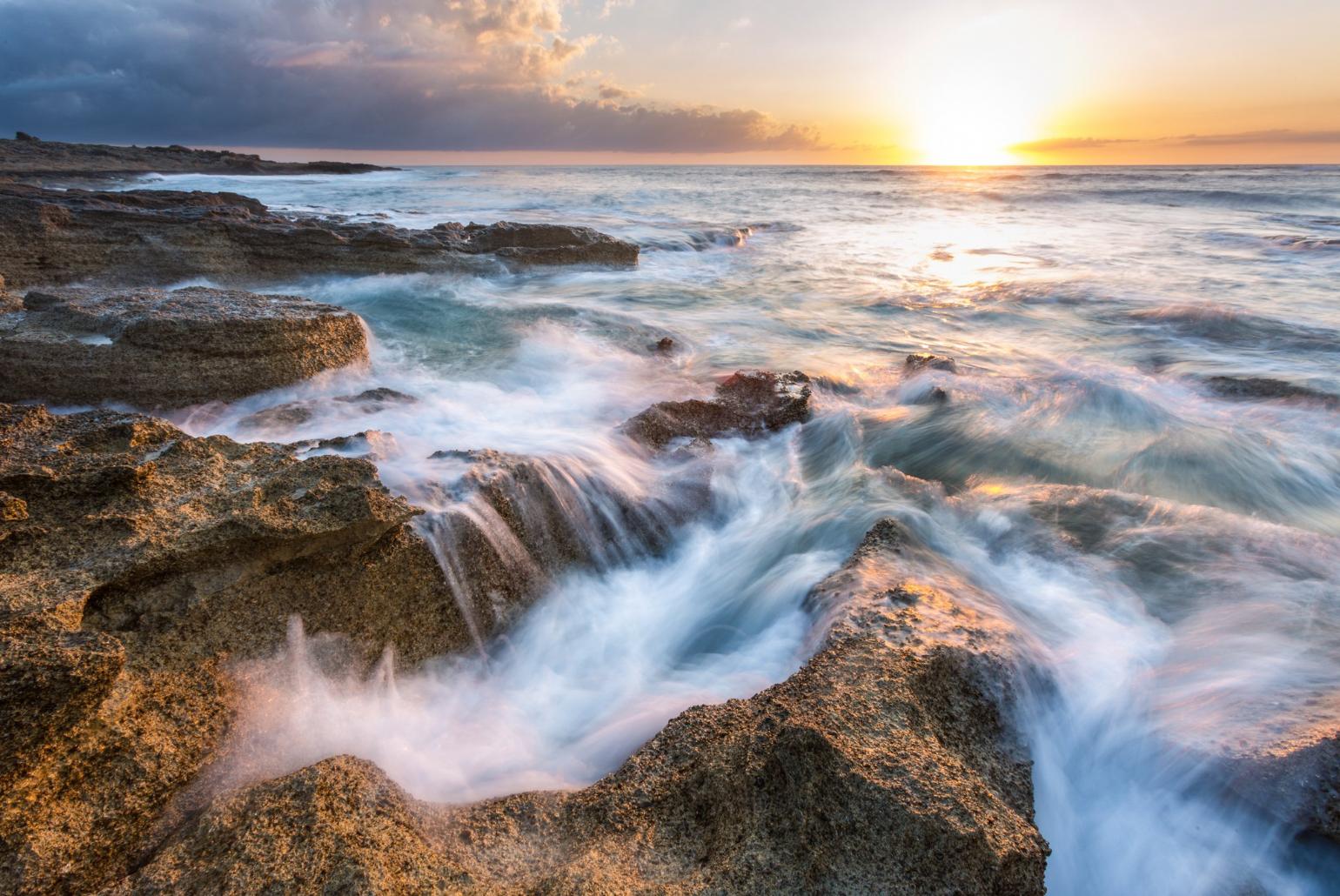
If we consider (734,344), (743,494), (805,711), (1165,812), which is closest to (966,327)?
(734,344)

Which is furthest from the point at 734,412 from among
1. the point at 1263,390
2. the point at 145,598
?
the point at 1263,390

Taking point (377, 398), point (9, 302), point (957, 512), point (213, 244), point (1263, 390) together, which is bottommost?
point (957, 512)

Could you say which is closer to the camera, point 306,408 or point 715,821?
point 715,821

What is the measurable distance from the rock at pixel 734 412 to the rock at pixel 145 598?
256 centimetres

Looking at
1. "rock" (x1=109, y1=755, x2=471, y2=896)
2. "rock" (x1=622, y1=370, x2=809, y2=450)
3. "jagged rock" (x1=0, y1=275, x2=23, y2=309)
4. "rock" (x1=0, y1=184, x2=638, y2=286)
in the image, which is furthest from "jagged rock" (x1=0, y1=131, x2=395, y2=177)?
"rock" (x1=109, y1=755, x2=471, y2=896)

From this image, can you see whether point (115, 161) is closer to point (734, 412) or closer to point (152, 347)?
point (152, 347)

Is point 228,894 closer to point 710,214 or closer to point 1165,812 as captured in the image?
point 1165,812

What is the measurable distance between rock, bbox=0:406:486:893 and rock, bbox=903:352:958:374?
619 cm

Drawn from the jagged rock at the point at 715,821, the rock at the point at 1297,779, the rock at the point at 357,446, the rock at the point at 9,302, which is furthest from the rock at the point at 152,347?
the rock at the point at 1297,779

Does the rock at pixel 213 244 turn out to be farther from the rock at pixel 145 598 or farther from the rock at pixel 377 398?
the rock at pixel 145 598

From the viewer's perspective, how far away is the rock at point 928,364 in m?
7.72

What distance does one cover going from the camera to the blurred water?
2.78 meters

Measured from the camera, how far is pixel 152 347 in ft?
16.5

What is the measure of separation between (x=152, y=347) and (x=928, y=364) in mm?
7522
